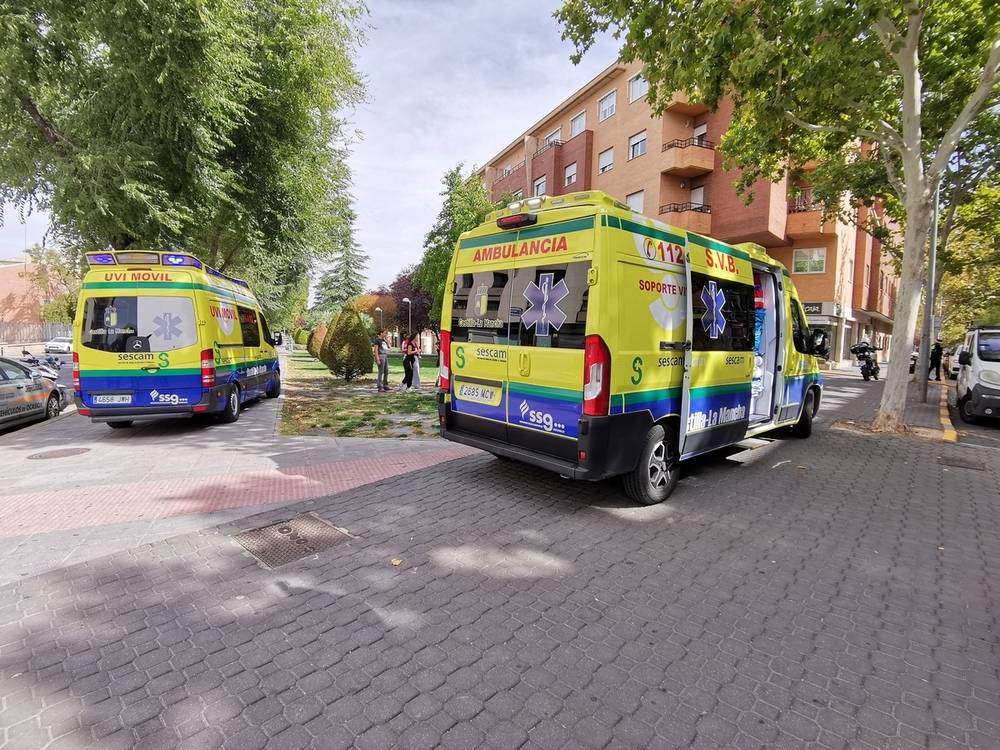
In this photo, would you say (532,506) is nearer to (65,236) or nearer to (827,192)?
(65,236)

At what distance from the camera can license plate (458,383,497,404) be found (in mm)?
5262

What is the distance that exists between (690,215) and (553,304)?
23680 millimetres

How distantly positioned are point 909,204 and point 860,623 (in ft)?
30.4

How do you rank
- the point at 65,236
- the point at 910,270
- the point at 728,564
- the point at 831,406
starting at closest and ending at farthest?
the point at 728,564
the point at 910,270
the point at 65,236
the point at 831,406

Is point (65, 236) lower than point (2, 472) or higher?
higher

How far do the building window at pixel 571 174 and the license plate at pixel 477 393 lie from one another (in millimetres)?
29609

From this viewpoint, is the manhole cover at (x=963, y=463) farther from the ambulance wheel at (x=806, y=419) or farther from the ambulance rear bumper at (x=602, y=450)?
the ambulance rear bumper at (x=602, y=450)

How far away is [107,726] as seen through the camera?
7.10ft

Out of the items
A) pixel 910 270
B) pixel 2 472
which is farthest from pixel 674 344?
pixel 2 472

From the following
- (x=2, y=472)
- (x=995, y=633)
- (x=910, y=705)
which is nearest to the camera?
(x=910, y=705)

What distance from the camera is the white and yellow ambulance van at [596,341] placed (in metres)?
4.33

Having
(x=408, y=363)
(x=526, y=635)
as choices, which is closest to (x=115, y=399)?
(x=526, y=635)

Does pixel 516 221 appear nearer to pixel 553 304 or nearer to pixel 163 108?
pixel 553 304

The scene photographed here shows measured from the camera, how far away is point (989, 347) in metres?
10.9
